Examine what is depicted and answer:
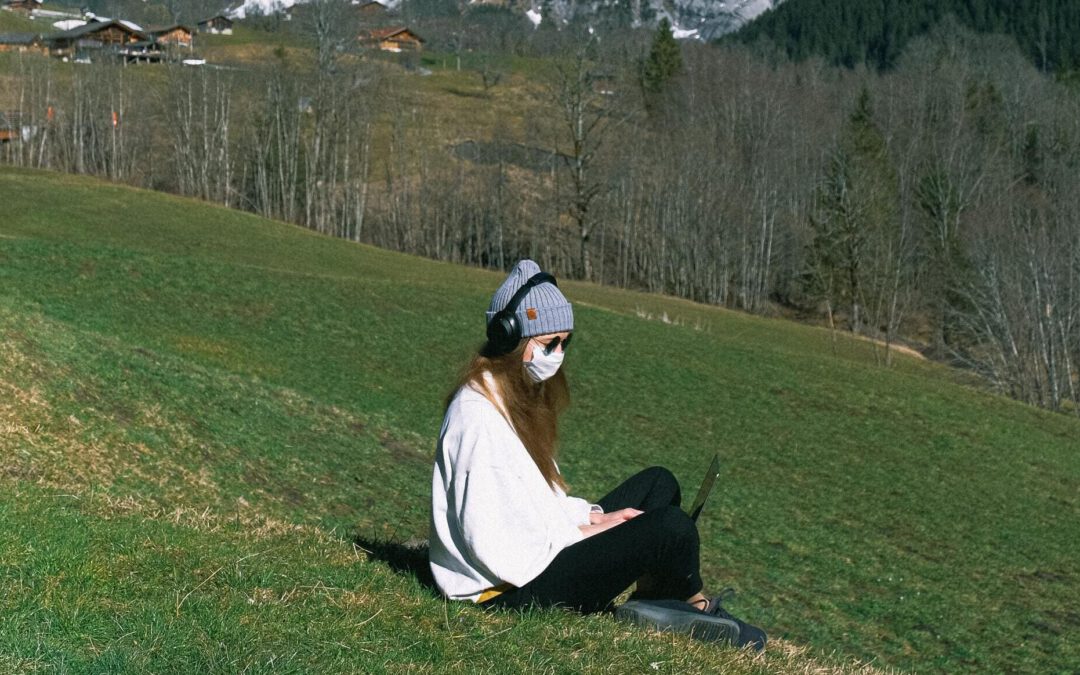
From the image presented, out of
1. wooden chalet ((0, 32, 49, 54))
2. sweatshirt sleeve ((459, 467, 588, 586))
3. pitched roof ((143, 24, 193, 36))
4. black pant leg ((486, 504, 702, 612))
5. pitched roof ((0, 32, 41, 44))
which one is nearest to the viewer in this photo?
sweatshirt sleeve ((459, 467, 588, 586))

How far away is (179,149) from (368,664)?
9189 cm

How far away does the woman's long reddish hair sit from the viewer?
6.79 metres

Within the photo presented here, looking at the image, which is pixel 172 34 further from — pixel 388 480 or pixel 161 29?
pixel 388 480

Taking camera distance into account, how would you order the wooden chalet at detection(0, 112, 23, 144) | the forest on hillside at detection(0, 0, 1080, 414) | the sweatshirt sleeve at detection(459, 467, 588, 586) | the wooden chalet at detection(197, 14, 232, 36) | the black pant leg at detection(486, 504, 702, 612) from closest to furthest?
the sweatshirt sleeve at detection(459, 467, 588, 586), the black pant leg at detection(486, 504, 702, 612), the forest on hillside at detection(0, 0, 1080, 414), the wooden chalet at detection(0, 112, 23, 144), the wooden chalet at detection(197, 14, 232, 36)

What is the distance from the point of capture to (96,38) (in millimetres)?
142625

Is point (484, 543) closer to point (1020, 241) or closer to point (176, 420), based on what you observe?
point (176, 420)

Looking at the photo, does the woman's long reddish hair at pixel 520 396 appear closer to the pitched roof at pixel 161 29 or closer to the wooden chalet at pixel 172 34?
the wooden chalet at pixel 172 34

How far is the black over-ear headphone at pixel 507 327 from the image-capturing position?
6785 millimetres

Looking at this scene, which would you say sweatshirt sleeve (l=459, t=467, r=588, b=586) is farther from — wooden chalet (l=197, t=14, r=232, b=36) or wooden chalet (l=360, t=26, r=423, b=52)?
wooden chalet (l=197, t=14, r=232, b=36)

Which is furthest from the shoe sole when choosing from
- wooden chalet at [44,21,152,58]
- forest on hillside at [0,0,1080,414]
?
wooden chalet at [44,21,152,58]

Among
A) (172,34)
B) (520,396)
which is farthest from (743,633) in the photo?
(172,34)

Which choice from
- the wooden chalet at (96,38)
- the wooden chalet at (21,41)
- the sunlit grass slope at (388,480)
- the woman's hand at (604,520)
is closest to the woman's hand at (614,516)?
the woman's hand at (604,520)

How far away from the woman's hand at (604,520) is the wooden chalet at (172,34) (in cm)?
14177

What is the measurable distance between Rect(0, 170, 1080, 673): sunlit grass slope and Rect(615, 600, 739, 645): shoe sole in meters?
0.25
